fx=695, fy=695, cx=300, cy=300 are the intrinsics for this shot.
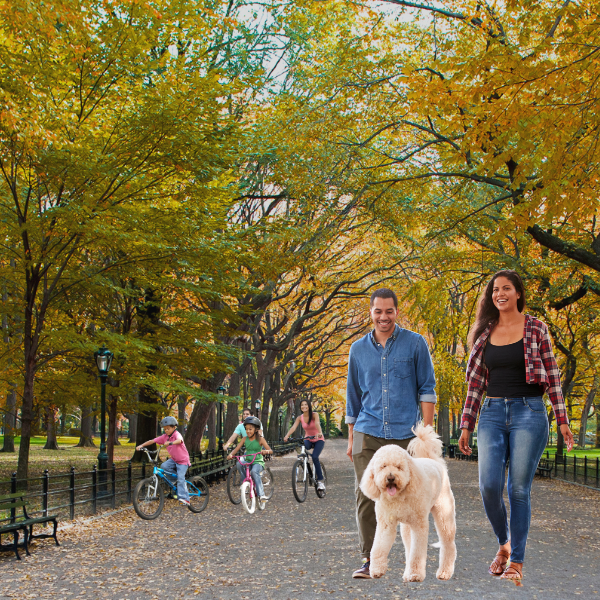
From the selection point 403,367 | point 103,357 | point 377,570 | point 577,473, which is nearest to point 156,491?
point 103,357

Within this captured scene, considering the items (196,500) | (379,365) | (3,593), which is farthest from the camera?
(196,500)

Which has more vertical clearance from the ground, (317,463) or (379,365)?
(379,365)

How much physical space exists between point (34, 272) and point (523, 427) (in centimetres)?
1426

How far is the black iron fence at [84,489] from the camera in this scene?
12.7 m

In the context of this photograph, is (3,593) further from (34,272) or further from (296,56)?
(296,56)

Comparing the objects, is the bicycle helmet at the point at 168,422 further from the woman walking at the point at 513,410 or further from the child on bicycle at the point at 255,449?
the woman walking at the point at 513,410

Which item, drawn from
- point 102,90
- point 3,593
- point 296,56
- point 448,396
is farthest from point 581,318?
point 3,593

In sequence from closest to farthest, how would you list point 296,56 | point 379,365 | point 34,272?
1. point 379,365
2. point 34,272
3. point 296,56

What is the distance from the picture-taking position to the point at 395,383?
3.96 m

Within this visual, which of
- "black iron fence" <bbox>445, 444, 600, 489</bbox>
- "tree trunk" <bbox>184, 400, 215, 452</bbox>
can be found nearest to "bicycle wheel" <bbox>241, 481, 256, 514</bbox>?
"black iron fence" <bbox>445, 444, 600, 489</bbox>

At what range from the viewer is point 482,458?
3.76m

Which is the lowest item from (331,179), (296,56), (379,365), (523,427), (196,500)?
(196,500)

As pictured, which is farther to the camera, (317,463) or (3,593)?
(317,463)

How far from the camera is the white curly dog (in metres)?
3.47
